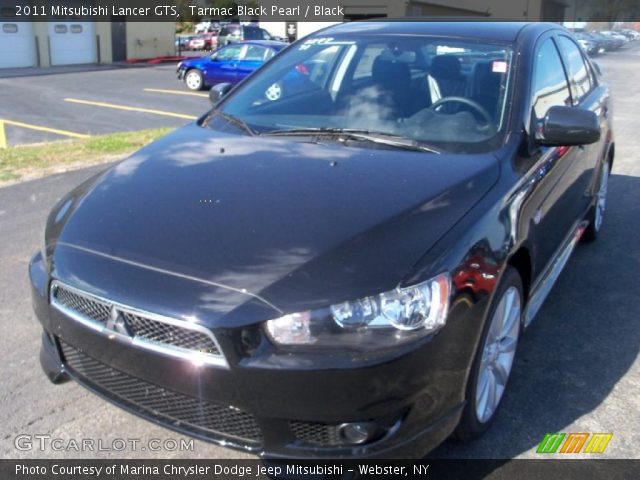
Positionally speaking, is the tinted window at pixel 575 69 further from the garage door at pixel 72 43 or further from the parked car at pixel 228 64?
the garage door at pixel 72 43

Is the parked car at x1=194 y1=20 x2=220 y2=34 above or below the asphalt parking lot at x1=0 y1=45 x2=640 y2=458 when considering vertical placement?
above

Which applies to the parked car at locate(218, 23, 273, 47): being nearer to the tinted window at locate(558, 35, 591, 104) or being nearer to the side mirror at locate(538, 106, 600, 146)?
the tinted window at locate(558, 35, 591, 104)

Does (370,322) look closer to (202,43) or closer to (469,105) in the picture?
(469,105)

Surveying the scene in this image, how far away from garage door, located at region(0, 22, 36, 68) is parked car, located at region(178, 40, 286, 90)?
9.21m

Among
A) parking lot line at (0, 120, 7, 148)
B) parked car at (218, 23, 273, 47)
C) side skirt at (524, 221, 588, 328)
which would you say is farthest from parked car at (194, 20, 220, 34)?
side skirt at (524, 221, 588, 328)

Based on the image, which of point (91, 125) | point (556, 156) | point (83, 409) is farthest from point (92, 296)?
point (91, 125)

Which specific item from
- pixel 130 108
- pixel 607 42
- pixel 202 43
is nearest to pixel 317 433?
pixel 130 108

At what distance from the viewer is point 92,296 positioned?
2400 millimetres

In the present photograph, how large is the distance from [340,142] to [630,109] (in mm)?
13193

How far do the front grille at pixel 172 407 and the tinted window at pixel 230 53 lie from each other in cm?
1545

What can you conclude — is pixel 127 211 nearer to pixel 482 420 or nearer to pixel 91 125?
pixel 482 420

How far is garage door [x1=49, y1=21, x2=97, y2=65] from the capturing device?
2547cm

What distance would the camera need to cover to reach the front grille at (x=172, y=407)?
91.0 inches

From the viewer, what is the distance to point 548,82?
384cm
